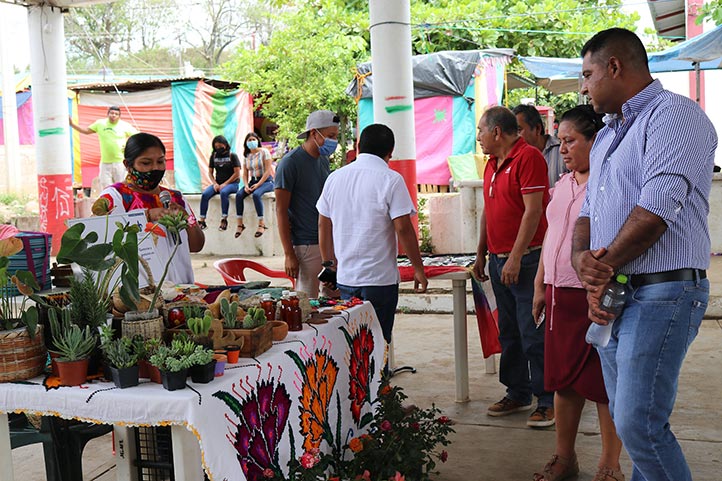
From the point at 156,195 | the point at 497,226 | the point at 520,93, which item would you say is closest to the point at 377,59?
the point at 497,226

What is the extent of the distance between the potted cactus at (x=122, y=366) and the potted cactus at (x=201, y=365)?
Answer: 173 millimetres

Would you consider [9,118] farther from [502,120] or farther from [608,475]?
[608,475]

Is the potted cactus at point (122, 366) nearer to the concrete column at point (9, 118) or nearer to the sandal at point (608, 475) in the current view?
the sandal at point (608, 475)

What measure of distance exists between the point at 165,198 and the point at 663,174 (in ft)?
7.94

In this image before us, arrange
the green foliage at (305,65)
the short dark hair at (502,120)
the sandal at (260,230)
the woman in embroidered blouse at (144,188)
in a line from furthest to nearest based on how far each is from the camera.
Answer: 1. the green foliage at (305,65)
2. the sandal at (260,230)
3. the short dark hair at (502,120)
4. the woman in embroidered blouse at (144,188)

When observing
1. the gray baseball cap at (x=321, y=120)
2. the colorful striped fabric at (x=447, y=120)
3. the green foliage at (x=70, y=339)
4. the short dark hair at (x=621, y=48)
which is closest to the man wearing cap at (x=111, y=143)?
the colorful striped fabric at (x=447, y=120)

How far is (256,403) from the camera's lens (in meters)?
2.56

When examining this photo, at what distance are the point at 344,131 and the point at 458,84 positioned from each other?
11.9ft

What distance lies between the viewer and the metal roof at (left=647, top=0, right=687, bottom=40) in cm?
1466

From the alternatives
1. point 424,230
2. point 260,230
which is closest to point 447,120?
point 424,230

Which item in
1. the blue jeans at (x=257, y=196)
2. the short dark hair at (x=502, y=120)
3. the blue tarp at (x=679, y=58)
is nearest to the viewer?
the short dark hair at (x=502, y=120)

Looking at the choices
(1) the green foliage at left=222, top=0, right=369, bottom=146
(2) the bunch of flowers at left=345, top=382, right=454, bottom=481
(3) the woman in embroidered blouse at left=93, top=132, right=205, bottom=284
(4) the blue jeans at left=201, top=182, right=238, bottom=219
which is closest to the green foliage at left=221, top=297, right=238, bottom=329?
(2) the bunch of flowers at left=345, top=382, right=454, bottom=481

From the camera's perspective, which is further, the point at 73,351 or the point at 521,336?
the point at 521,336

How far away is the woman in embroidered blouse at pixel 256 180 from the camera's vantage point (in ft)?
37.9
